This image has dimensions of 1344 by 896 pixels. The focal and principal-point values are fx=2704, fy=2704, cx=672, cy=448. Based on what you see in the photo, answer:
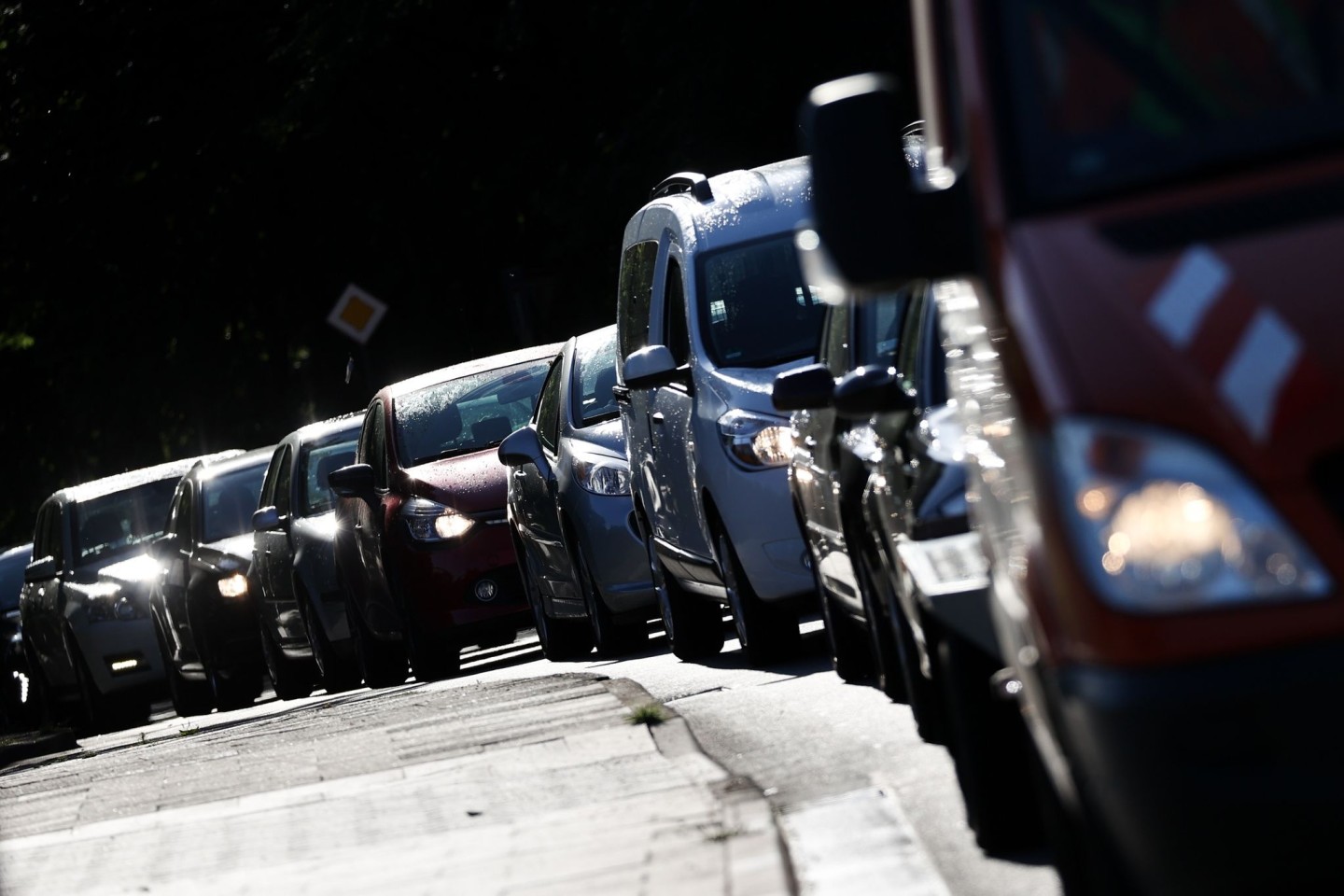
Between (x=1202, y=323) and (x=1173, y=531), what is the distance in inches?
12.9

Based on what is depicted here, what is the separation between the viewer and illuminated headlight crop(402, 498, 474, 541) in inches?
589

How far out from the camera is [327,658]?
57.7ft

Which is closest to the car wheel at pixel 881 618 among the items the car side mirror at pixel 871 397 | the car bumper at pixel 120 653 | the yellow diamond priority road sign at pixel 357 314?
the car side mirror at pixel 871 397

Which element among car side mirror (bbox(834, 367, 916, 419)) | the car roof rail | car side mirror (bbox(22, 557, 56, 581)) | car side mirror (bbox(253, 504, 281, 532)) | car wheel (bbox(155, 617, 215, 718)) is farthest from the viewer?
car side mirror (bbox(22, 557, 56, 581))

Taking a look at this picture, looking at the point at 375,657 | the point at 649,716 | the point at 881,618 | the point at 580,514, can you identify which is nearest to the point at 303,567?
A: the point at 375,657

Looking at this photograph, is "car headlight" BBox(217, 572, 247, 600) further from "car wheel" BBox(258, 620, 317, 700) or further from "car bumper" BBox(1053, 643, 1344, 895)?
"car bumper" BBox(1053, 643, 1344, 895)

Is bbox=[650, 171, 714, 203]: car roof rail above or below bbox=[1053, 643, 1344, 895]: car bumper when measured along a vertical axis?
above

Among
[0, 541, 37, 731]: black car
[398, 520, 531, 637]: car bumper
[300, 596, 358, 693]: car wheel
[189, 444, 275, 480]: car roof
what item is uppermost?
[189, 444, 275, 480]: car roof

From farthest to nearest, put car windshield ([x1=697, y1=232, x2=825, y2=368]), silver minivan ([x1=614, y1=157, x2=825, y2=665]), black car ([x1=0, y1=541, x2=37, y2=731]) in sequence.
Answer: black car ([x1=0, y1=541, x2=37, y2=731]), car windshield ([x1=697, y1=232, x2=825, y2=368]), silver minivan ([x1=614, y1=157, x2=825, y2=665])

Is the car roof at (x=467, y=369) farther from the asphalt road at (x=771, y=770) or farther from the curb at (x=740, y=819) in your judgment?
the curb at (x=740, y=819)

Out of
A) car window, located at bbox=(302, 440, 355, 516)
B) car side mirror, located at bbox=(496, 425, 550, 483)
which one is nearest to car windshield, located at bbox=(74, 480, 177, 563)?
car window, located at bbox=(302, 440, 355, 516)

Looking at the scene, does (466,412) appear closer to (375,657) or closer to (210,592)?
(375,657)

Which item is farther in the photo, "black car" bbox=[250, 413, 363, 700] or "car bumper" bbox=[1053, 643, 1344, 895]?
"black car" bbox=[250, 413, 363, 700]

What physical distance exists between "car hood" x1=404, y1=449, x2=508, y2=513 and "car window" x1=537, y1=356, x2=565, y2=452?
58 cm
